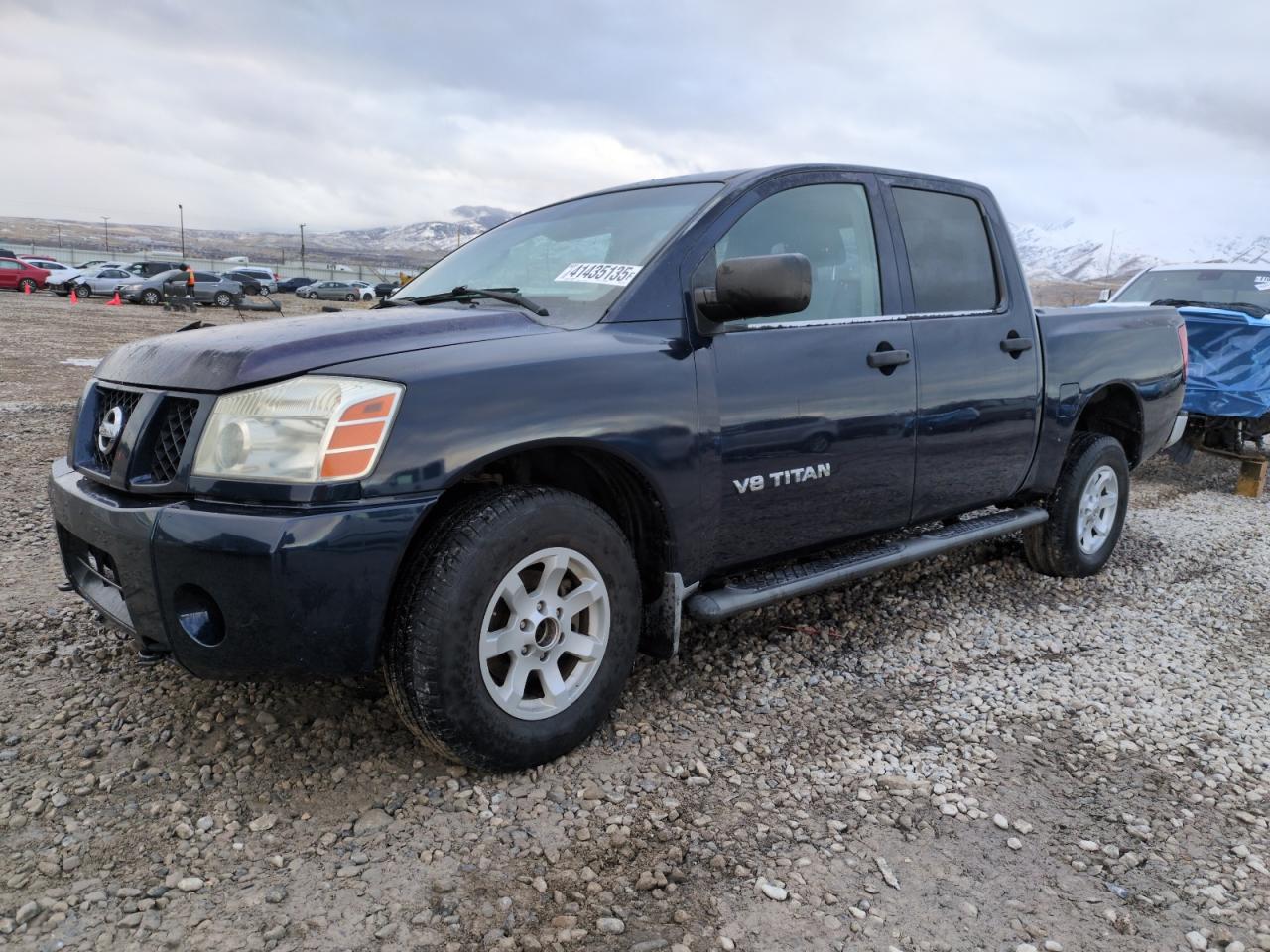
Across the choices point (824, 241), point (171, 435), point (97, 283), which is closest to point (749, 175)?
point (824, 241)

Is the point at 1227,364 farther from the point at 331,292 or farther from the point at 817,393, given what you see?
the point at 331,292

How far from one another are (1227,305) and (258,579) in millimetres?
9185

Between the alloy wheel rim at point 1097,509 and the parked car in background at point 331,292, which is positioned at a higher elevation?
the parked car in background at point 331,292

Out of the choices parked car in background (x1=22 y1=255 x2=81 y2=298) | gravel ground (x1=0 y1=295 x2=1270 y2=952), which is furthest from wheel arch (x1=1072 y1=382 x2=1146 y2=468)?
parked car in background (x1=22 y1=255 x2=81 y2=298)

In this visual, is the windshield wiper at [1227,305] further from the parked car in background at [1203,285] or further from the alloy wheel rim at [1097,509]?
the alloy wheel rim at [1097,509]

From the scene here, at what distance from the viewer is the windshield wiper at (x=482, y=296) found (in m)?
3.01

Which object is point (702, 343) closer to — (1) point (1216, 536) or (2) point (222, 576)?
(2) point (222, 576)

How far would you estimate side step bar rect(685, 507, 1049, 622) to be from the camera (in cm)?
308

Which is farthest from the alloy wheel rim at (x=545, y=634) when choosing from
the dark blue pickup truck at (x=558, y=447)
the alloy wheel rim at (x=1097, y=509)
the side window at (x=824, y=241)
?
the alloy wheel rim at (x=1097, y=509)

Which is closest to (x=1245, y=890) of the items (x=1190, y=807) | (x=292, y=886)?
(x=1190, y=807)

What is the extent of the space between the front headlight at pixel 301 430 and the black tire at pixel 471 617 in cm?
33

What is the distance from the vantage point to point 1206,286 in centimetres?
919

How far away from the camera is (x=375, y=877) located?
226 cm

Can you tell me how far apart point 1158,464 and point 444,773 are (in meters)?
8.20
